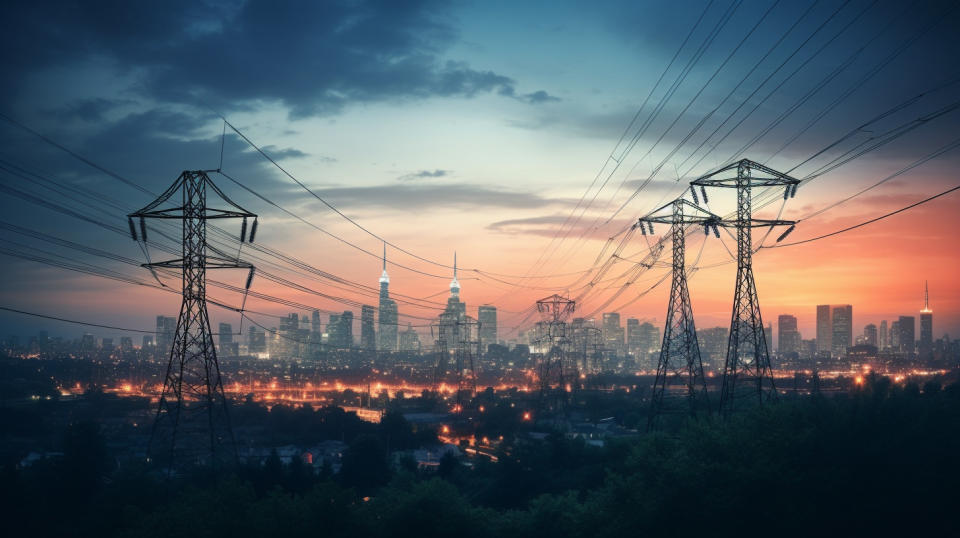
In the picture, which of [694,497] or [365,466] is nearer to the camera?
[694,497]

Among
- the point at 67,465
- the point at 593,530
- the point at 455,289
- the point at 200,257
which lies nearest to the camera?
the point at 200,257

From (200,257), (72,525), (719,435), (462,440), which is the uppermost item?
(200,257)

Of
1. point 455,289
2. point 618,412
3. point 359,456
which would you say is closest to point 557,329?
point 618,412

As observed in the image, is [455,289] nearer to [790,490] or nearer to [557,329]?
[557,329]

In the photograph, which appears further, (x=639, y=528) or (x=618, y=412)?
(x=618, y=412)

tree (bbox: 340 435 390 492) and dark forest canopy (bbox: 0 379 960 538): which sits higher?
dark forest canopy (bbox: 0 379 960 538)

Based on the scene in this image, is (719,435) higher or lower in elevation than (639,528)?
higher

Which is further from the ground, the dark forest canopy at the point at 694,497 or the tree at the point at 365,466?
the dark forest canopy at the point at 694,497

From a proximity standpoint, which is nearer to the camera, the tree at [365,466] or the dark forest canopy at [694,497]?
the dark forest canopy at [694,497]

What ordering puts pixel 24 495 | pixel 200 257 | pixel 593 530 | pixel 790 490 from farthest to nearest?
pixel 24 495 → pixel 593 530 → pixel 200 257 → pixel 790 490

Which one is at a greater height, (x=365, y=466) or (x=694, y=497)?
(x=694, y=497)

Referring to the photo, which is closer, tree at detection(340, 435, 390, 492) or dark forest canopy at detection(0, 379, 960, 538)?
dark forest canopy at detection(0, 379, 960, 538)
